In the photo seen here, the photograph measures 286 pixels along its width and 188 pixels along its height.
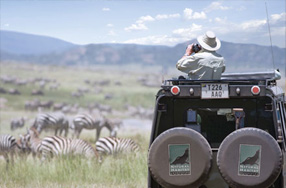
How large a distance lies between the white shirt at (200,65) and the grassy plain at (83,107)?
3.57 meters

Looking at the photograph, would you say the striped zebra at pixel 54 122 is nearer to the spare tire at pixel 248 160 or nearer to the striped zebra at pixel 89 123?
the striped zebra at pixel 89 123

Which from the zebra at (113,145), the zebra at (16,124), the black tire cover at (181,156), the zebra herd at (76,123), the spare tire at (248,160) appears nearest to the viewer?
the spare tire at (248,160)

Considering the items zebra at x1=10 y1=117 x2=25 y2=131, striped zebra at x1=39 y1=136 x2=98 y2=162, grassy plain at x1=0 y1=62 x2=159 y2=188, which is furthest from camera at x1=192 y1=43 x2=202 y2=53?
zebra at x1=10 y1=117 x2=25 y2=131

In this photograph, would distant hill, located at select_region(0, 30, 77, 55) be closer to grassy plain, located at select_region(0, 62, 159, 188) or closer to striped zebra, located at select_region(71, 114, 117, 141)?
grassy plain, located at select_region(0, 62, 159, 188)

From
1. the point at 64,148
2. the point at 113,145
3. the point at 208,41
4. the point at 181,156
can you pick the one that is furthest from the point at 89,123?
the point at 181,156

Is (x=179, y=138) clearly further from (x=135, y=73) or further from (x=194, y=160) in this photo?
(x=135, y=73)

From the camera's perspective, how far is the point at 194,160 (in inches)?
234

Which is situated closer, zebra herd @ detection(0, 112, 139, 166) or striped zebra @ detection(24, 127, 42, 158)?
zebra herd @ detection(0, 112, 139, 166)

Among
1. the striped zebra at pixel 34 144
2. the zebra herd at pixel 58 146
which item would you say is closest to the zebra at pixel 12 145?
the zebra herd at pixel 58 146

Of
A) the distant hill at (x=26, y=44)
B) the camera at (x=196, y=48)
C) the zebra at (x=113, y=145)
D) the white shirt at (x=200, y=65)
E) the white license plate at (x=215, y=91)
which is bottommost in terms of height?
the zebra at (x=113, y=145)

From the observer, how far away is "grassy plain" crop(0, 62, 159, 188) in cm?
1109

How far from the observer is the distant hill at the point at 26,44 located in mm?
124438

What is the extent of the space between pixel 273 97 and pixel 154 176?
1491 mm

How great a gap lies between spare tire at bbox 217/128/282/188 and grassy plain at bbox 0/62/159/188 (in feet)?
14.9
